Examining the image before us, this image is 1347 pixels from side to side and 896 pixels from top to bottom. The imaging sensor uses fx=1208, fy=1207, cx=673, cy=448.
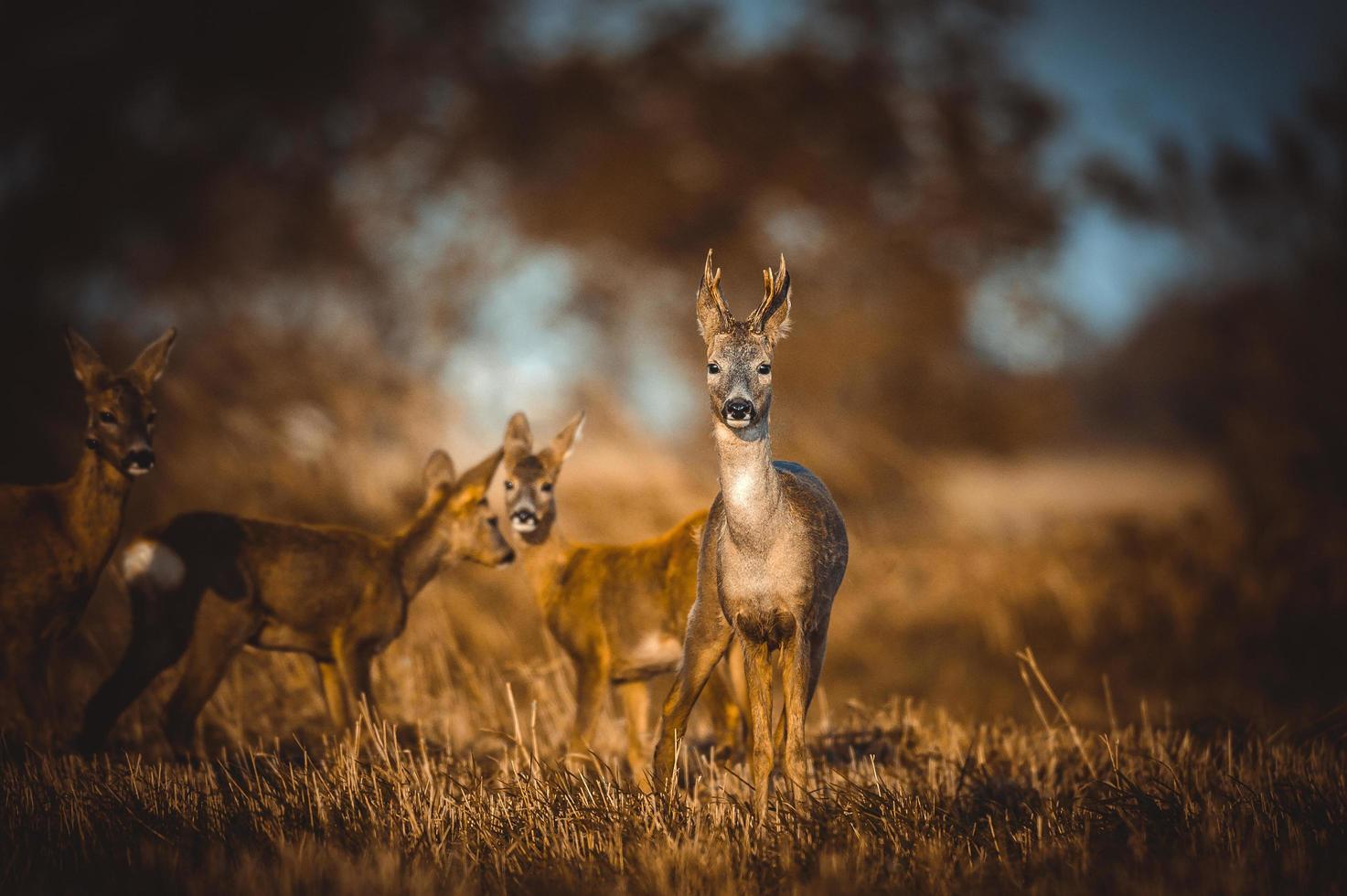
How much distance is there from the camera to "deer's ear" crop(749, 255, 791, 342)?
4871mm

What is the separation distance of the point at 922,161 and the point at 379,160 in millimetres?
13799

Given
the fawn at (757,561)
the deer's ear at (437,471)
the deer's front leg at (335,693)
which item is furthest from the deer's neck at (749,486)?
the deer's ear at (437,471)

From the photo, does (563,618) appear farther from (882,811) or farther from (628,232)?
(628,232)

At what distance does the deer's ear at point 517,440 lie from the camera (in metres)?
8.22

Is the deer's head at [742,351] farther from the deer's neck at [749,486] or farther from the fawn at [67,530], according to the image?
the fawn at [67,530]

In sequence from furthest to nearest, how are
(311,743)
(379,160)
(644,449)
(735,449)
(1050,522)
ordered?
(379,160), (1050,522), (644,449), (311,743), (735,449)

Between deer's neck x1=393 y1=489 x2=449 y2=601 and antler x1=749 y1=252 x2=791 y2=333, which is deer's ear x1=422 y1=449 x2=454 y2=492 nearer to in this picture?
deer's neck x1=393 y1=489 x2=449 y2=601

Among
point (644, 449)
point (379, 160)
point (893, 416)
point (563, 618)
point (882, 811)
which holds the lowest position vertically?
point (882, 811)

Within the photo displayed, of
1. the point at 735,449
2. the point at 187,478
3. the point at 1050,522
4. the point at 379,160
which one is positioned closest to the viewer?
the point at 735,449

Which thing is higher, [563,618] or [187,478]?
[187,478]

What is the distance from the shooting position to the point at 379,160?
2614 cm

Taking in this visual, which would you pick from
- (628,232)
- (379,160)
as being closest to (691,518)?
(379,160)

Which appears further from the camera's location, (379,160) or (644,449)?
(379,160)

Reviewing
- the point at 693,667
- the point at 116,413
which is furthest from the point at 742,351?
the point at 116,413
